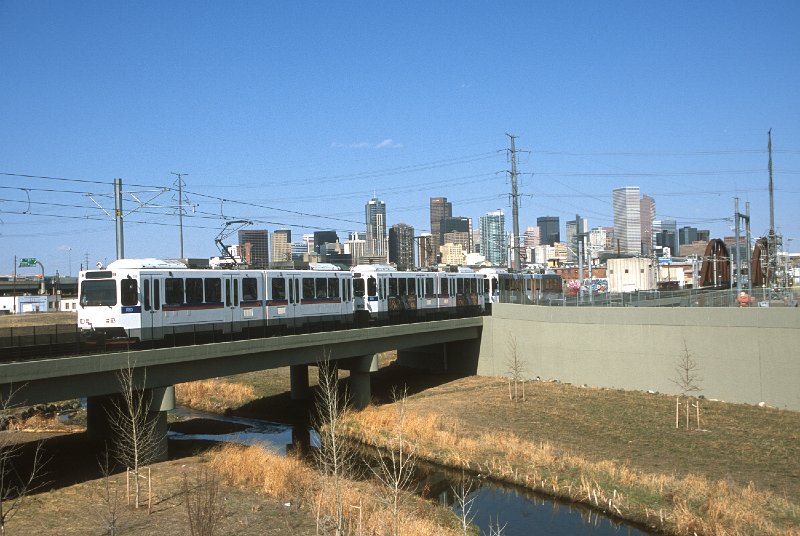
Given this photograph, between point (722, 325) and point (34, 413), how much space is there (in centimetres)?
3689

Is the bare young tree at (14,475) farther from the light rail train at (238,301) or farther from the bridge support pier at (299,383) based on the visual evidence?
the bridge support pier at (299,383)

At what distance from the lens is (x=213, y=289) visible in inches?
1225

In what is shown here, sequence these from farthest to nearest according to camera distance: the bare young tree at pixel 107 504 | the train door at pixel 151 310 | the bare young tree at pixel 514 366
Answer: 1. the bare young tree at pixel 514 366
2. the train door at pixel 151 310
3. the bare young tree at pixel 107 504

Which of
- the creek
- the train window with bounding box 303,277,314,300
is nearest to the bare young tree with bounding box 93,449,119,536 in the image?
the creek

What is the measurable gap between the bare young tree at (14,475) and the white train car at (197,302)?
4544mm

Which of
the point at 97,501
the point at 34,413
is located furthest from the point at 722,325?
the point at 34,413

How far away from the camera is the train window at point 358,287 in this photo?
42.7 meters

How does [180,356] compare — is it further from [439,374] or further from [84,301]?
[439,374]

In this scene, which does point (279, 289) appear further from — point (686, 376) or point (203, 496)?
point (686, 376)

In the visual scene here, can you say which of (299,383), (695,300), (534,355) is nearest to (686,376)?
(695,300)

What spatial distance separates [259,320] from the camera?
33250 mm

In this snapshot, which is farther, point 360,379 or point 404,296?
point 404,296

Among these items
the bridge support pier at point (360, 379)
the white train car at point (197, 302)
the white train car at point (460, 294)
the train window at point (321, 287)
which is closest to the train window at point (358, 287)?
the white train car at point (197, 302)

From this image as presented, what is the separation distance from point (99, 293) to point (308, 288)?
12.1m
